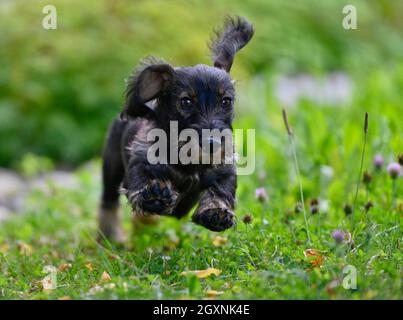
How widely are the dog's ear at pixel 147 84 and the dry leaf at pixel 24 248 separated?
1333 millimetres

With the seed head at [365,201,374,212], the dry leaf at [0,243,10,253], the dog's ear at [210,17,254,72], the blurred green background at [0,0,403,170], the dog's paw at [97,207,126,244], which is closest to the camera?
the seed head at [365,201,374,212]

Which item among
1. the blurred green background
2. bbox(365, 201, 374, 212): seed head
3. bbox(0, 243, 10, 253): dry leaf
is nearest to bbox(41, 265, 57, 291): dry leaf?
bbox(0, 243, 10, 253): dry leaf

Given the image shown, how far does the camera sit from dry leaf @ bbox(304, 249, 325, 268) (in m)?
4.48

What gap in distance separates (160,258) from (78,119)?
6.12m

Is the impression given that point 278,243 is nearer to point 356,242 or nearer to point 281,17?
point 356,242

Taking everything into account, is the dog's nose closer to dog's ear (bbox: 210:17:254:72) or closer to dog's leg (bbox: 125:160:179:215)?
dog's leg (bbox: 125:160:179:215)

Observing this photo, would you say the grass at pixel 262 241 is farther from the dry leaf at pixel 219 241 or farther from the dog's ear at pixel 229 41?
the dog's ear at pixel 229 41

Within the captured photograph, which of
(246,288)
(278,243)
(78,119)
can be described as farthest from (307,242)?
(78,119)

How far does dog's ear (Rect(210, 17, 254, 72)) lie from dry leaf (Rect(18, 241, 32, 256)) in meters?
1.84

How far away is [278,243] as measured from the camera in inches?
189

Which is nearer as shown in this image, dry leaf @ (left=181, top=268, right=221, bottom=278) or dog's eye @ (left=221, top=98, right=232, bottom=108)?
dry leaf @ (left=181, top=268, right=221, bottom=278)

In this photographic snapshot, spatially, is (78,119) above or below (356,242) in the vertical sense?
above

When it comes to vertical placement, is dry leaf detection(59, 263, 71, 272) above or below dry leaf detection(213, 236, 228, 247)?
below

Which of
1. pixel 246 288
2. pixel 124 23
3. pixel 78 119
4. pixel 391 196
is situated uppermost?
pixel 124 23
